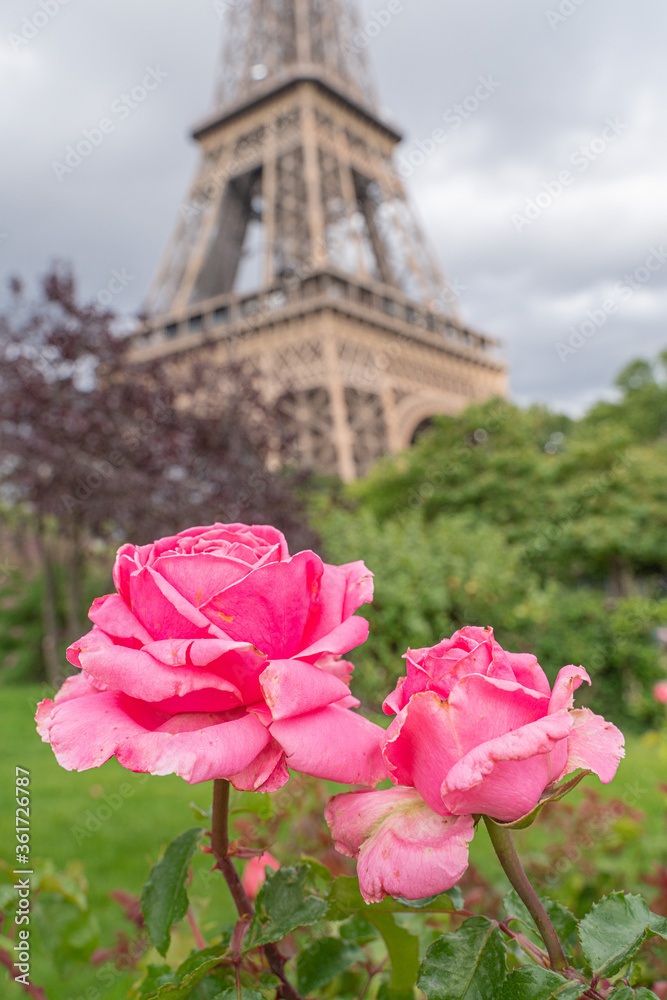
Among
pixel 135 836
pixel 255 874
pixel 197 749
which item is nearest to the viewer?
pixel 197 749

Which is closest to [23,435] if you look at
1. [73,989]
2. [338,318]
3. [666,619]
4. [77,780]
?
[77,780]

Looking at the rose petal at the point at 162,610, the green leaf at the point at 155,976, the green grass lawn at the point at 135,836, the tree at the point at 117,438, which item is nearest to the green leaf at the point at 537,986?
the rose petal at the point at 162,610

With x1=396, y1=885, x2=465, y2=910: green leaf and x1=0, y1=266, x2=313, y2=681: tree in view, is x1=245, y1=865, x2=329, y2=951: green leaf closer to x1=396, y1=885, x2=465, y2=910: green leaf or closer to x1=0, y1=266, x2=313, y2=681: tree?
x1=396, y1=885, x2=465, y2=910: green leaf

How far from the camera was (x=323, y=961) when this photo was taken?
2.33 feet

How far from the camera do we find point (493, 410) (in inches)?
408

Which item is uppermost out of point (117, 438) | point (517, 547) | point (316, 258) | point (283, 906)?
point (316, 258)

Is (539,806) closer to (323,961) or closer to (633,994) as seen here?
(633,994)

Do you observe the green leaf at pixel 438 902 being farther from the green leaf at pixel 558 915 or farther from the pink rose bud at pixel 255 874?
the pink rose bud at pixel 255 874

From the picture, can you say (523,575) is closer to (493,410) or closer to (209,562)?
(493,410)

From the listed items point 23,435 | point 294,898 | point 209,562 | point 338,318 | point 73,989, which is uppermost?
Answer: point 338,318

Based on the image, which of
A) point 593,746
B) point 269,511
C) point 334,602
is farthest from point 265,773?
point 269,511

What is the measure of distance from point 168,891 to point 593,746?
Answer: 1.51ft

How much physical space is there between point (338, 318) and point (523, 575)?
10.8 meters

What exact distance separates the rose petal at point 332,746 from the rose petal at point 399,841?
3cm
